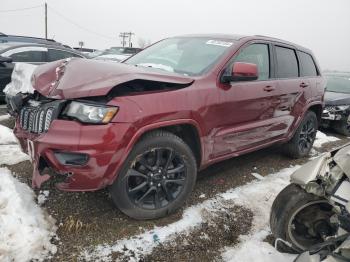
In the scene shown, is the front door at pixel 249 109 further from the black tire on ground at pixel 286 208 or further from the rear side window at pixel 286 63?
the black tire on ground at pixel 286 208

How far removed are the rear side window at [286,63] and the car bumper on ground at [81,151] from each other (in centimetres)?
266

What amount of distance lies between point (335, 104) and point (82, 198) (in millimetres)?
6820

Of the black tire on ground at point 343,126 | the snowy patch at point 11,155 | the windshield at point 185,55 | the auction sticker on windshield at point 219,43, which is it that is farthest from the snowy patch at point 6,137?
the black tire on ground at point 343,126

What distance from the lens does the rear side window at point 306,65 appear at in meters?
5.27

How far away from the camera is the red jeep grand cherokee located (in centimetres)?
268

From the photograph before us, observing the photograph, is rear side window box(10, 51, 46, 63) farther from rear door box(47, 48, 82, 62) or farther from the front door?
the front door

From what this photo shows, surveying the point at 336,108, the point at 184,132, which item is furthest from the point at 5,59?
the point at 336,108

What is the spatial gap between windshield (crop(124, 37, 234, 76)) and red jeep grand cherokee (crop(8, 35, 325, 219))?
0.01 m

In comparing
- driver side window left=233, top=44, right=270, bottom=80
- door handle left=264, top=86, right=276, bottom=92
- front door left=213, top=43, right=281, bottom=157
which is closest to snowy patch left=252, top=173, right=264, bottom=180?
front door left=213, top=43, right=281, bottom=157

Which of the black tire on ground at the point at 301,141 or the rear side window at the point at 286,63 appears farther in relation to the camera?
the black tire on ground at the point at 301,141

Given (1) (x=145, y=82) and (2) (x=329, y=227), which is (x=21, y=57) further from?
(2) (x=329, y=227)

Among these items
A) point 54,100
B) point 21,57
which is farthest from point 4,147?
point 21,57

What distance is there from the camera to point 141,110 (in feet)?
9.27

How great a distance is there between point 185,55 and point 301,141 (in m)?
2.64
